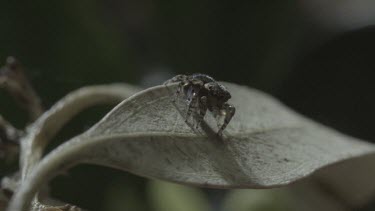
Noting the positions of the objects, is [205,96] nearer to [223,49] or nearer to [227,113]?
[227,113]

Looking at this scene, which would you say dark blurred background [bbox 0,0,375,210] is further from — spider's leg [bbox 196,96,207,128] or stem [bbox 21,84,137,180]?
spider's leg [bbox 196,96,207,128]

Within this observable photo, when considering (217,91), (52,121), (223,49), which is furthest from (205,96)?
(223,49)

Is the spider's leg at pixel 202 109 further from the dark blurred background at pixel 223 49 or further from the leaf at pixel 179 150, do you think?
the dark blurred background at pixel 223 49

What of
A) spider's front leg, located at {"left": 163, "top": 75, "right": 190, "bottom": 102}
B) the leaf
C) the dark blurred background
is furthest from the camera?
the dark blurred background

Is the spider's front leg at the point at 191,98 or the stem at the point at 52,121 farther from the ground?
the spider's front leg at the point at 191,98

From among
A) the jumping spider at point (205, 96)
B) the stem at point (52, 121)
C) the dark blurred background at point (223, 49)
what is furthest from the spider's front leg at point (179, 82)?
the dark blurred background at point (223, 49)

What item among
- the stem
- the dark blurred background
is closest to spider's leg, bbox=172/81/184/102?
the stem
